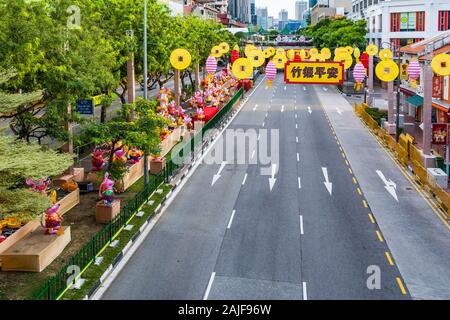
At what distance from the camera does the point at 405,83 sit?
204 ft

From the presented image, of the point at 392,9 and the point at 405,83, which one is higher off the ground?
the point at 392,9

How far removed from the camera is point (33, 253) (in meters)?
20.0

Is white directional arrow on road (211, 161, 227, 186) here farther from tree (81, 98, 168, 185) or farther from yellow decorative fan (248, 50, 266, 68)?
yellow decorative fan (248, 50, 266, 68)

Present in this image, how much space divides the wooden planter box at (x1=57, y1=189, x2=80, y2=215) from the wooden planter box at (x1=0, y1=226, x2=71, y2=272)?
13.1ft

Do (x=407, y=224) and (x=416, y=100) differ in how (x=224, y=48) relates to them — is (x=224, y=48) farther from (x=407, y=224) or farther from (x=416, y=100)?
(x=416, y=100)

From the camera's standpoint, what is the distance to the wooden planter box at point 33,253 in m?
20.0

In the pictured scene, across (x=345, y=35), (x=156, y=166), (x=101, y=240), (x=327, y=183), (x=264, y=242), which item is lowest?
(x=264, y=242)

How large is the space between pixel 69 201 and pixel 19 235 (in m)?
5.40

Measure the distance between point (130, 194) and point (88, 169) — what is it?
635 centimetres

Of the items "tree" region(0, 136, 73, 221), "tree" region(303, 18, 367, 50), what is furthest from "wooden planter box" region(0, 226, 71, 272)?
"tree" region(303, 18, 367, 50)

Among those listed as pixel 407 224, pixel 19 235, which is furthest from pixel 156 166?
pixel 407 224

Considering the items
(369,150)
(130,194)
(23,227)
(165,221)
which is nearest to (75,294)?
(23,227)
